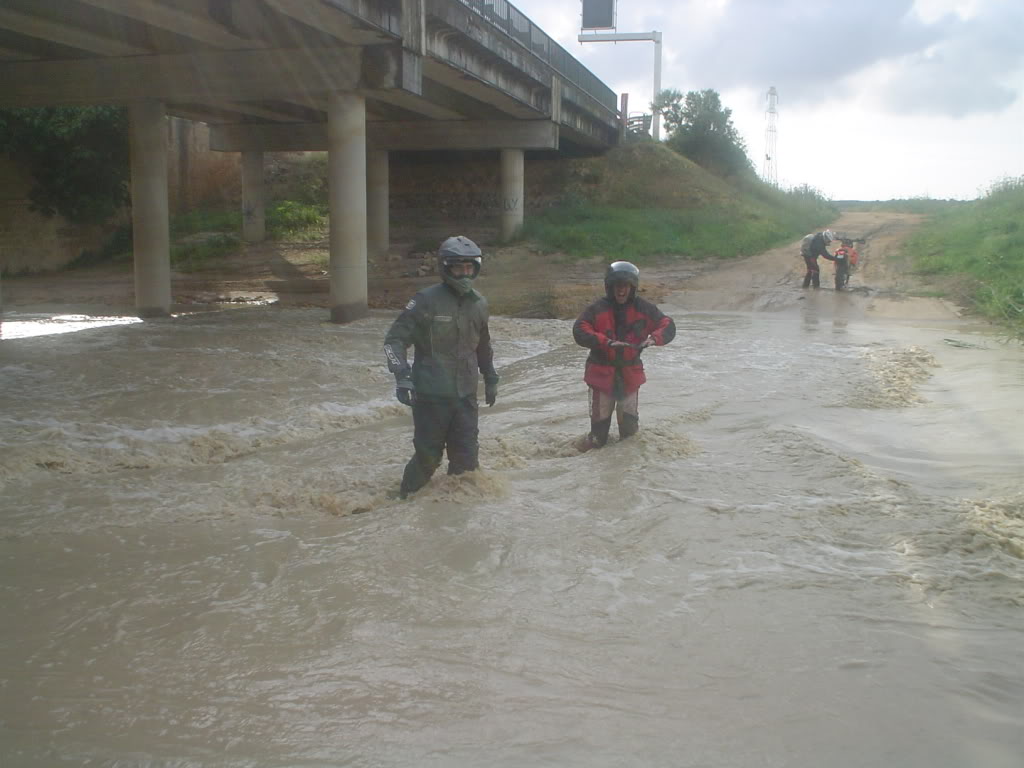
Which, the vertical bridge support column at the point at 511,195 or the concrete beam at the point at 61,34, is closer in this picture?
the concrete beam at the point at 61,34

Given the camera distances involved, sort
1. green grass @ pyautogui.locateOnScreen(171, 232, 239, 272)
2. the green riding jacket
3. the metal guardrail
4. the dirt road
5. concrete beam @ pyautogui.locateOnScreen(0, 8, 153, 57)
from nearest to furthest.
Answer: the green riding jacket < concrete beam @ pyautogui.locateOnScreen(0, 8, 153, 57) < the dirt road < the metal guardrail < green grass @ pyautogui.locateOnScreen(171, 232, 239, 272)

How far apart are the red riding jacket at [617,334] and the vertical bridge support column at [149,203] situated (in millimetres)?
14442

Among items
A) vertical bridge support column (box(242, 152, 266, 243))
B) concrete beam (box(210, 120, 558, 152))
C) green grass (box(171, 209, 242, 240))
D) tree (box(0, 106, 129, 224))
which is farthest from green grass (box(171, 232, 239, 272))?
concrete beam (box(210, 120, 558, 152))

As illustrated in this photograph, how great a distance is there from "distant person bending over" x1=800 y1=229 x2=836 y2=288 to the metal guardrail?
8977mm

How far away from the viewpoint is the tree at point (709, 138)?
136 feet

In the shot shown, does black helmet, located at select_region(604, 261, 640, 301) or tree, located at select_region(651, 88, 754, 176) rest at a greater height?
tree, located at select_region(651, 88, 754, 176)

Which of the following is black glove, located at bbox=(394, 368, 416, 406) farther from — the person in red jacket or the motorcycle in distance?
the motorcycle in distance

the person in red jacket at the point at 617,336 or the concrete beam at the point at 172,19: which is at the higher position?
the concrete beam at the point at 172,19

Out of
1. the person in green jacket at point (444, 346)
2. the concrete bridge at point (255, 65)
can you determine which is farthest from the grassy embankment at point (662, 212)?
the person in green jacket at point (444, 346)

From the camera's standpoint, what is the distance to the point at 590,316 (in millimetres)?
7070

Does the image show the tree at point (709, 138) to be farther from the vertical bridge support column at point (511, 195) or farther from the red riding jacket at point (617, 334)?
the red riding jacket at point (617, 334)

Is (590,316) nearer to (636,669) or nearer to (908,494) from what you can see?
(908,494)

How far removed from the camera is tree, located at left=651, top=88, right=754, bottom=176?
136ft

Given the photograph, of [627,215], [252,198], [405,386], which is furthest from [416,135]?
[405,386]
